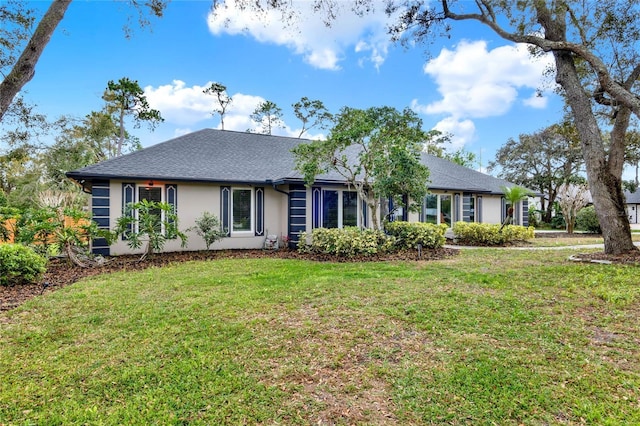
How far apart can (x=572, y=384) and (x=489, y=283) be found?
136 inches

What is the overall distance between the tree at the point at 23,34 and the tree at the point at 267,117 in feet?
64.6

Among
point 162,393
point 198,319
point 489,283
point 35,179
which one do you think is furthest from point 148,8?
point 35,179

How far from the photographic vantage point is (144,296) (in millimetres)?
5547

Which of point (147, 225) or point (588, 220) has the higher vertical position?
point (147, 225)

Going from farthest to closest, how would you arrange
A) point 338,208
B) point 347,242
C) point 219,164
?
point 338,208 → point 219,164 → point 347,242

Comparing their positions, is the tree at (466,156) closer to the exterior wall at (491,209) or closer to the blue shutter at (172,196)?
the exterior wall at (491,209)

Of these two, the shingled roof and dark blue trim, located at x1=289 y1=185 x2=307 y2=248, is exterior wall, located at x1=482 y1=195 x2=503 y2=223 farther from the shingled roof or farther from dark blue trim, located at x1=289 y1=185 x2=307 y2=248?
dark blue trim, located at x1=289 y1=185 x2=307 y2=248

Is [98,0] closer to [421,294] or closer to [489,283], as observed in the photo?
[421,294]

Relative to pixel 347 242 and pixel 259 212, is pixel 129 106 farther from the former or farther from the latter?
pixel 347 242

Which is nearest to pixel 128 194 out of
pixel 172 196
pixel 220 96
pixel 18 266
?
pixel 172 196

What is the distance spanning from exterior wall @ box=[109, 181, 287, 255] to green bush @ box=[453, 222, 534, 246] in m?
7.46

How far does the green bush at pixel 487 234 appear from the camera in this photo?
1302 cm

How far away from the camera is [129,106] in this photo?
23.2 meters

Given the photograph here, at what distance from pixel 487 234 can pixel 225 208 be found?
10.1 m
